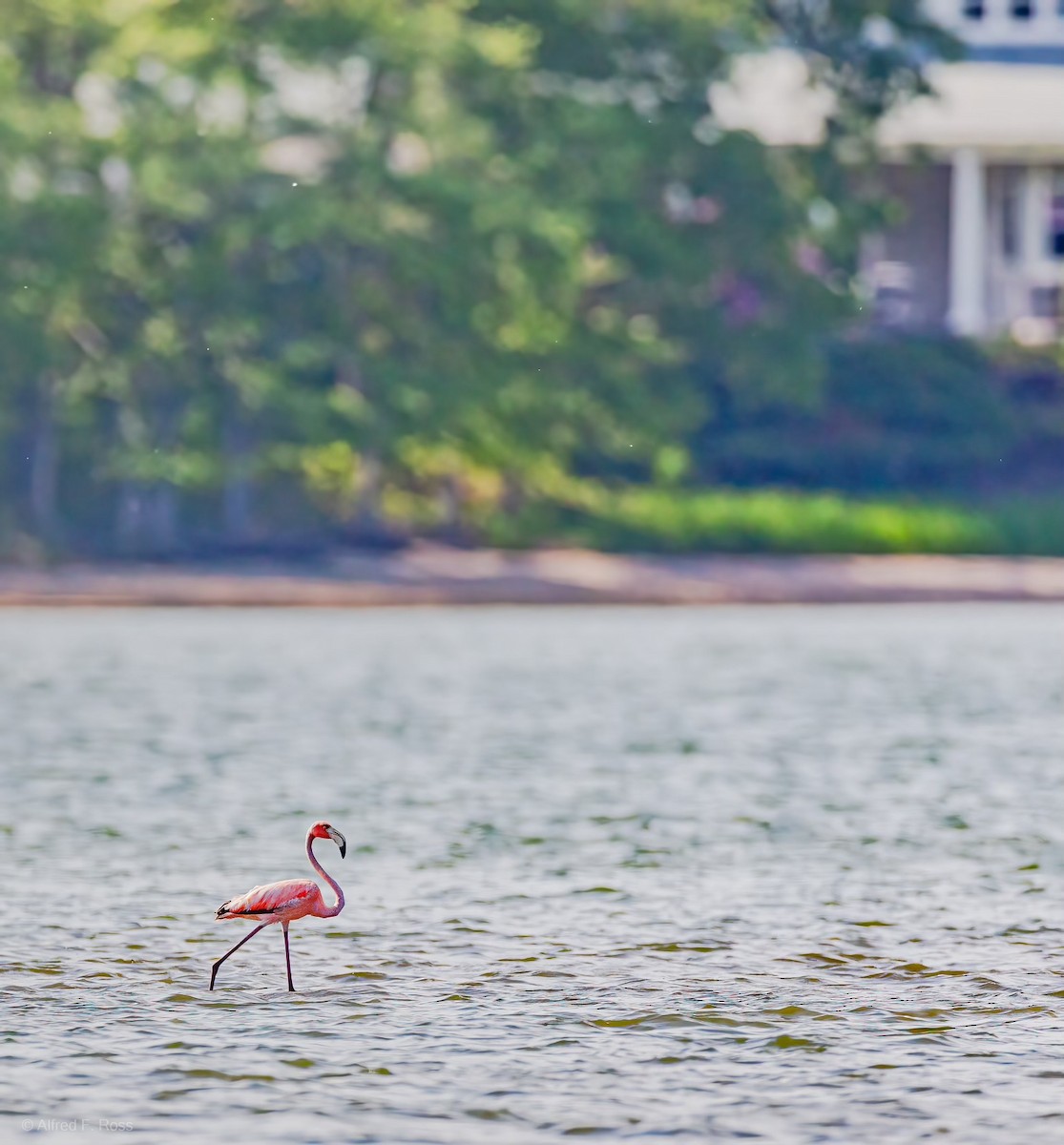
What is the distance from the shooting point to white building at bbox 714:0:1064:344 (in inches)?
2105

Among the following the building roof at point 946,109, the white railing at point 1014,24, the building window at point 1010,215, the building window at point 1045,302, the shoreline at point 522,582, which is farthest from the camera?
the white railing at point 1014,24

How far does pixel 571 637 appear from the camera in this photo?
3378cm

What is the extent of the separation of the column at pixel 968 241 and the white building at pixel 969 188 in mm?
23

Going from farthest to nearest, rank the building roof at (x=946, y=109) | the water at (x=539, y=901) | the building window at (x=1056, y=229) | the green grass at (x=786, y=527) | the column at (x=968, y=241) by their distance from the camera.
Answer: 1. the building window at (x=1056, y=229)
2. the column at (x=968, y=241)
3. the building roof at (x=946, y=109)
4. the green grass at (x=786, y=527)
5. the water at (x=539, y=901)

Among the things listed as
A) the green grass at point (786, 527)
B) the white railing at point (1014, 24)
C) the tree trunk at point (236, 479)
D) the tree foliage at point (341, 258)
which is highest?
the white railing at point (1014, 24)

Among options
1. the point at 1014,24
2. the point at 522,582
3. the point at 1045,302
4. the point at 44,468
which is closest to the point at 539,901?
the point at 522,582

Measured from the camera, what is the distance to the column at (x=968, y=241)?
175 ft

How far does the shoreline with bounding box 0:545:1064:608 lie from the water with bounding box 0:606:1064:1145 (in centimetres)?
754

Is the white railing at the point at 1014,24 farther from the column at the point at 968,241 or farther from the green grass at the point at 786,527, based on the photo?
the green grass at the point at 786,527

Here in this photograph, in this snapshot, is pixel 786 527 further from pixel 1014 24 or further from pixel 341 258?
pixel 1014 24

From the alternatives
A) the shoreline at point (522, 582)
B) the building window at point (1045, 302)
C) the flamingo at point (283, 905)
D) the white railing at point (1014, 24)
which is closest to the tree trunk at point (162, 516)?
the shoreline at point (522, 582)

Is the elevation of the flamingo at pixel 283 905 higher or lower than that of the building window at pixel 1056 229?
lower

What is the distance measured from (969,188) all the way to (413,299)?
45.8ft

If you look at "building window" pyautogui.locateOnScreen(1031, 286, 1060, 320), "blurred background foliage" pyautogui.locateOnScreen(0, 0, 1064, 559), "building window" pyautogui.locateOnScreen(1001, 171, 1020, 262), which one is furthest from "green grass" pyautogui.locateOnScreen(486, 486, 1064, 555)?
"building window" pyautogui.locateOnScreen(1001, 171, 1020, 262)
